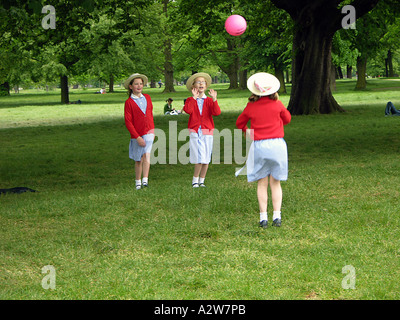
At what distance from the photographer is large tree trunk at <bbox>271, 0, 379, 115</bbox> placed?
78.4 ft

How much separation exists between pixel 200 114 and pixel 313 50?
16.0 metres

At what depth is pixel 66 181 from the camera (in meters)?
12.0

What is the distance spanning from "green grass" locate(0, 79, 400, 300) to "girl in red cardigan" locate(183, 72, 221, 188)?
671 mm

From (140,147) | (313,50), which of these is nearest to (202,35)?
(313,50)

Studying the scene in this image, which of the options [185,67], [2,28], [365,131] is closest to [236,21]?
[365,131]

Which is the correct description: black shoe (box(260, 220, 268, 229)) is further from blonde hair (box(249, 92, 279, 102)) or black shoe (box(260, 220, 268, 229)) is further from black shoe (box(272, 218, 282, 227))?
Result: blonde hair (box(249, 92, 279, 102))

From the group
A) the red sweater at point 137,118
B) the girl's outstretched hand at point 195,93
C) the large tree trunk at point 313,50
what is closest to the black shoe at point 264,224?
the girl's outstretched hand at point 195,93

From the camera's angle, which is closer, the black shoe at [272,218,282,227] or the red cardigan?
the black shoe at [272,218,282,227]

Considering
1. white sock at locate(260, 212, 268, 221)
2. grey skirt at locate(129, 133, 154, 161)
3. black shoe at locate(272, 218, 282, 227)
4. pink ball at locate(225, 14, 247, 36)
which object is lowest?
black shoe at locate(272, 218, 282, 227)

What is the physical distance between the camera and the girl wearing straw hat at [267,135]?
23.5 feet

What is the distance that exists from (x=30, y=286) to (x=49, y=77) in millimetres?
42229

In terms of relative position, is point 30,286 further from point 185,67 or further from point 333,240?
point 185,67

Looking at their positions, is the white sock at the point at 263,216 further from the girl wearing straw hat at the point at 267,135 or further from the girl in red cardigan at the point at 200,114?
the girl in red cardigan at the point at 200,114

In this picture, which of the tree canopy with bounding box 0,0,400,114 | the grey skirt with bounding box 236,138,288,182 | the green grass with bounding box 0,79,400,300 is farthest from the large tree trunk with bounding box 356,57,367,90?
the grey skirt with bounding box 236,138,288,182
